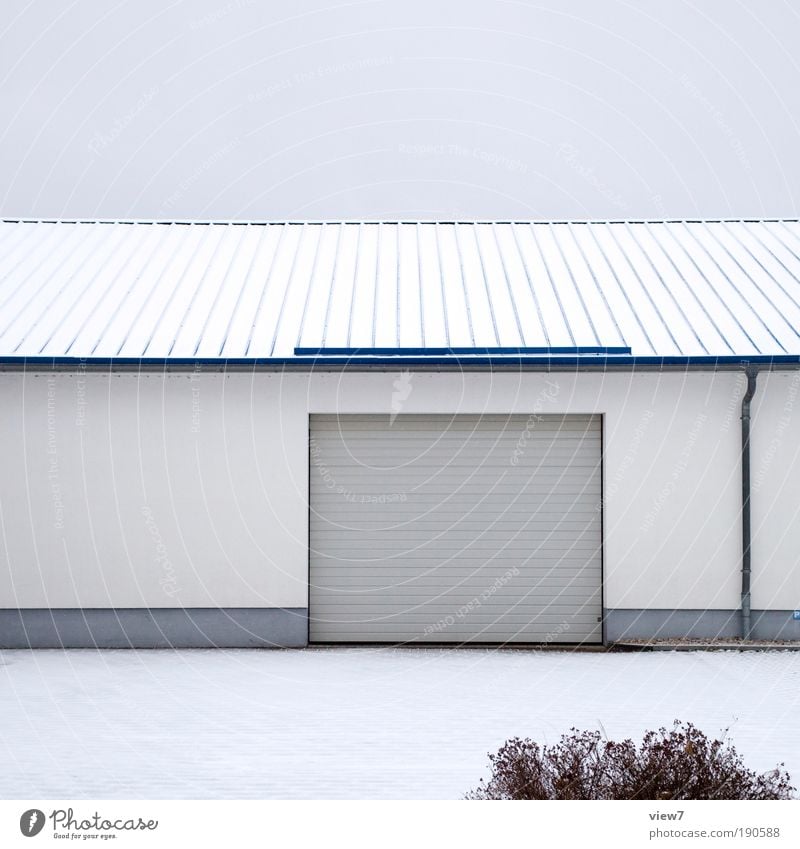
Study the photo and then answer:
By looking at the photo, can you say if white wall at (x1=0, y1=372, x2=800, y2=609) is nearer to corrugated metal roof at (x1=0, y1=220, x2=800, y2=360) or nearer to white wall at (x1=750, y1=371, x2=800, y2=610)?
white wall at (x1=750, y1=371, x2=800, y2=610)

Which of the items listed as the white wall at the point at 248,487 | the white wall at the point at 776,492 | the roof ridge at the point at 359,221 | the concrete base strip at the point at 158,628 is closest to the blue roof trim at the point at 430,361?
the white wall at the point at 248,487

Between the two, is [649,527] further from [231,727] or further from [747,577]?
[231,727]

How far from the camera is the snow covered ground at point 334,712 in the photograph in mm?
6367

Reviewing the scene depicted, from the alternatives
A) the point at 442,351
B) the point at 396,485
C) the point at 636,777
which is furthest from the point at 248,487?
the point at 636,777

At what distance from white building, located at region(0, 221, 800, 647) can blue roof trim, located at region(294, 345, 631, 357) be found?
1.1 inches

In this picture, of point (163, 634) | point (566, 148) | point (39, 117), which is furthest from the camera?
point (39, 117)

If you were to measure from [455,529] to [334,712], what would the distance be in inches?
162

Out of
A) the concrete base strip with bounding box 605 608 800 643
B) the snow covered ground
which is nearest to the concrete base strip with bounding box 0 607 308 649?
the snow covered ground

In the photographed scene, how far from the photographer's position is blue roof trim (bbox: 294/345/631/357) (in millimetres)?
11523

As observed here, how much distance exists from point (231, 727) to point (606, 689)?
3.72 meters

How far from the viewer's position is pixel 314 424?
39.7 ft

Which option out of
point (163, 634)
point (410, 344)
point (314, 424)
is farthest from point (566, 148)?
point (163, 634)

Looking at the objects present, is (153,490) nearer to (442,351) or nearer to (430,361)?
(430,361)
